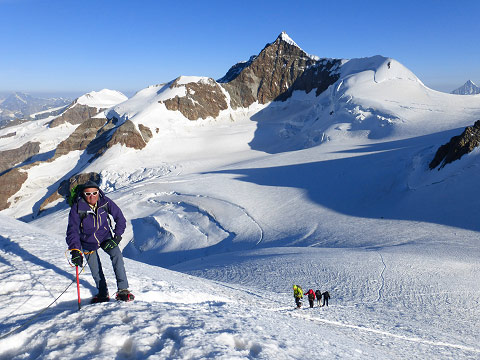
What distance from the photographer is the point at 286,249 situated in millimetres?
17062

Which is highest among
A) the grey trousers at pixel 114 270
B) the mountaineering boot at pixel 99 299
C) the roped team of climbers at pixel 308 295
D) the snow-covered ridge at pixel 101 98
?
the snow-covered ridge at pixel 101 98

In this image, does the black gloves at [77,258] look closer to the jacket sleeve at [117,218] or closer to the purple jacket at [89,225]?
the purple jacket at [89,225]

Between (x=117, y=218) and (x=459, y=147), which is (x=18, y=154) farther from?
(x=117, y=218)

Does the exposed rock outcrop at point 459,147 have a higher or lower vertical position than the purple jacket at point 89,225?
lower

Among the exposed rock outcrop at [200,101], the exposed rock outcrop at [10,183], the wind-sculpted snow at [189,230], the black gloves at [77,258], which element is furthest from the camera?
the exposed rock outcrop at [200,101]

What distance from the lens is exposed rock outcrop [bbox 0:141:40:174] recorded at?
7412 centimetres

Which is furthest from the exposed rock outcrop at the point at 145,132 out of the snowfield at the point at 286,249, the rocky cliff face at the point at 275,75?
the rocky cliff face at the point at 275,75

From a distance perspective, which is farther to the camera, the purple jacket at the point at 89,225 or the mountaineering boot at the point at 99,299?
the purple jacket at the point at 89,225

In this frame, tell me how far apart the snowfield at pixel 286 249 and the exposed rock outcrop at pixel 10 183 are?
2357 mm

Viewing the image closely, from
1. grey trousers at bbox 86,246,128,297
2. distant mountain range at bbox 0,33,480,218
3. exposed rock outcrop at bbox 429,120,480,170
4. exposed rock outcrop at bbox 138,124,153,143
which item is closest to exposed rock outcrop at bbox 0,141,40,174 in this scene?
distant mountain range at bbox 0,33,480,218

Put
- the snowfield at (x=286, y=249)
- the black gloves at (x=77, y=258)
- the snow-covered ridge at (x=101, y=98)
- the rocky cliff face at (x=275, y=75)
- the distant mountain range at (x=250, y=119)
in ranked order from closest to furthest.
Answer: the snowfield at (x=286, y=249) → the black gloves at (x=77, y=258) → the distant mountain range at (x=250, y=119) → the rocky cliff face at (x=275, y=75) → the snow-covered ridge at (x=101, y=98)

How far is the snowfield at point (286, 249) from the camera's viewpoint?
3.93 metres

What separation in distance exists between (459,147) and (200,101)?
54.8 m

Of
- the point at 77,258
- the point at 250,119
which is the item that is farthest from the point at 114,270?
the point at 250,119
